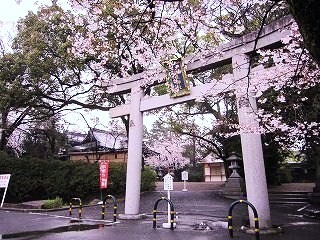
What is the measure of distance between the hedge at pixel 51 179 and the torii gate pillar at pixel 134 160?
28.2 ft

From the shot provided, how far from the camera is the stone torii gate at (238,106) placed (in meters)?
7.97

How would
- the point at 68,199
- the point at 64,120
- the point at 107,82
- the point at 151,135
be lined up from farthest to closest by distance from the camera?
the point at 151,135, the point at 64,120, the point at 68,199, the point at 107,82

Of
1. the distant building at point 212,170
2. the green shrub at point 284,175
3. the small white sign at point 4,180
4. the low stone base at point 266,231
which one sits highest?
the distant building at point 212,170

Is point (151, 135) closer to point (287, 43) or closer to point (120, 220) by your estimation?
point (120, 220)

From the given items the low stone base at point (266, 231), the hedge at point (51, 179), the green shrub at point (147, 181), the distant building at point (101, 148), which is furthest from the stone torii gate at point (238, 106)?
the distant building at point (101, 148)

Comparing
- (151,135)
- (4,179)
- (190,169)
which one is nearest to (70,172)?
(4,179)

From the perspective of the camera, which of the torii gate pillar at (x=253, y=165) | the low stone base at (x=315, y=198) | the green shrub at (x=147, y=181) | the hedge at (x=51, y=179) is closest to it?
the torii gate pillar at (x=253, y=165)

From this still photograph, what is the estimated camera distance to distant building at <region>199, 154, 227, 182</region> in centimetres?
3783

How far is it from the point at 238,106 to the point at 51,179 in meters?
14.7

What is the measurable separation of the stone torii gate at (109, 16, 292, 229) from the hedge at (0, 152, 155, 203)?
27.6ft

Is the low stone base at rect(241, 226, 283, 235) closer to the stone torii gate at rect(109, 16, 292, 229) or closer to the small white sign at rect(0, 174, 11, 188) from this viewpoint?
the stone torii gate at rect(109, 16, 292, 229)

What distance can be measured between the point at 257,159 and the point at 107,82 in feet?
23.8

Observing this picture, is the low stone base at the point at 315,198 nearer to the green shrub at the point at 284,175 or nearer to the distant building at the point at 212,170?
the green shrub at the point at 284,175

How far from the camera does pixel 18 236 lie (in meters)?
7.79
